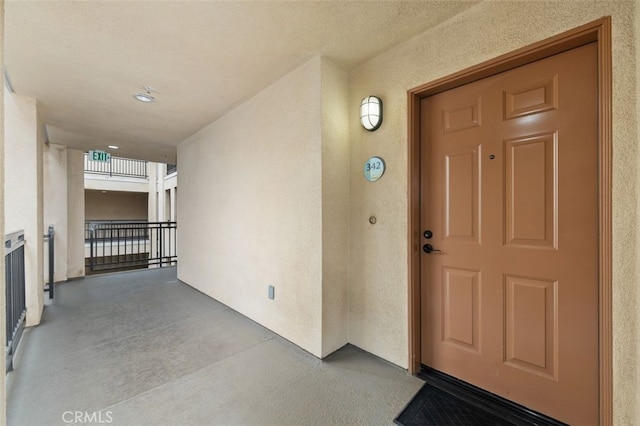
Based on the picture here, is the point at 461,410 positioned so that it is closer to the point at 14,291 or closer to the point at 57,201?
the point at 14,291

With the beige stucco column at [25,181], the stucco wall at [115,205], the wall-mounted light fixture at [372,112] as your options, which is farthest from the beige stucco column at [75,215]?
the stucco wall at [115,205]

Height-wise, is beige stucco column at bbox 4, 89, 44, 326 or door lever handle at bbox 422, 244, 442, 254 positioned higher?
beige stucco column at bbox 4, 89, 44, 326

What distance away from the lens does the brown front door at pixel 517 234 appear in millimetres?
1433

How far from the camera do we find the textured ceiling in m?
1.67

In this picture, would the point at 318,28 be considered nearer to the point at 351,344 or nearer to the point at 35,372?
the point at 351,344

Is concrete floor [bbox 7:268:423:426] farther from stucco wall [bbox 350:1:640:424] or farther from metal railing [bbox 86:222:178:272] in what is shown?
metal railing [bbox 86:222:178:272]

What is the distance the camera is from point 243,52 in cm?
211

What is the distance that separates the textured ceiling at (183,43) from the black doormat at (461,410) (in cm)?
255

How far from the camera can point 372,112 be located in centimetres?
215

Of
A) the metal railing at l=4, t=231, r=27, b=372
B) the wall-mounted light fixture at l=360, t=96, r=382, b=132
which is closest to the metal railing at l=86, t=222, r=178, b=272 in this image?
the metal railing at l=4, t=231, r=27, b=372

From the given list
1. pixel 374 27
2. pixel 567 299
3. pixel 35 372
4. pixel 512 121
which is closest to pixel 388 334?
pixel 567 299

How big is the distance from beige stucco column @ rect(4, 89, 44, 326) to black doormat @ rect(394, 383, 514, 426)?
12.9 ft

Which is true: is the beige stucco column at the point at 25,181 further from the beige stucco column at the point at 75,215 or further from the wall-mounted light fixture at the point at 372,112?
the wall-mounted light fixture at the point at 372,112

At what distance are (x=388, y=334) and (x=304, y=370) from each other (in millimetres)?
731
